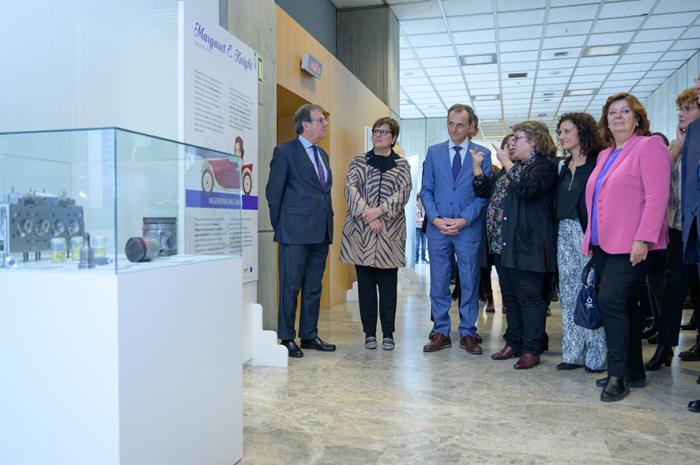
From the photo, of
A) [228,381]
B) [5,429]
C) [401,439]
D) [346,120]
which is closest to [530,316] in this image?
[401,439]

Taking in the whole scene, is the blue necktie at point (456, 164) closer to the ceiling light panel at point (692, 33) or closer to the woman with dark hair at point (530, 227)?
the woman with dark hair at point (530, 227)

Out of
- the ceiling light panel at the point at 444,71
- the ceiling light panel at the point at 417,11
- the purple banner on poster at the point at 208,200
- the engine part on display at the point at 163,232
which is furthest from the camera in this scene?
the ceiling light panel at the point at 444,71

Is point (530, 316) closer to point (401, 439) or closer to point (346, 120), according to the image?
point (401, 439)

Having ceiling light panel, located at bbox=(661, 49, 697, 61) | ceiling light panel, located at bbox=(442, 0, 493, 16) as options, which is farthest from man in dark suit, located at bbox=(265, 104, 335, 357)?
ceiling light panel, located at bbox=(661, 49, 697, 61)

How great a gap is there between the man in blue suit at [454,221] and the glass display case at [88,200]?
2.27m

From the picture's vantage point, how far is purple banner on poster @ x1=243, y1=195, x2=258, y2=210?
3309 mm

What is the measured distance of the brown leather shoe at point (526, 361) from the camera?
327cm

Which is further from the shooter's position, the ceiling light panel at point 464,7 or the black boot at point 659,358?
the ceiling light panel at point 464,7

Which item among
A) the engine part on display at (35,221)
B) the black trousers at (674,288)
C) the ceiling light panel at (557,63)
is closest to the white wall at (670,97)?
the ceiling light panel at (557,63)

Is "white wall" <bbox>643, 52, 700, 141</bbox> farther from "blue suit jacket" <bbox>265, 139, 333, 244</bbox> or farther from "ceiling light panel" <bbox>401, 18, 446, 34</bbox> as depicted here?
"blue suit jacket" <bbox>265, 139, 333, 244</bbox>

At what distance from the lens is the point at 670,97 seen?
10.7m

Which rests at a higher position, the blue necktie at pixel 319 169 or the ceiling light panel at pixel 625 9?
the ceiling light panel at pixel 625 9

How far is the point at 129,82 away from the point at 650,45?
853 centimetres

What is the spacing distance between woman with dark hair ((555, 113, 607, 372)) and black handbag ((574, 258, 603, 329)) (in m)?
0.29
